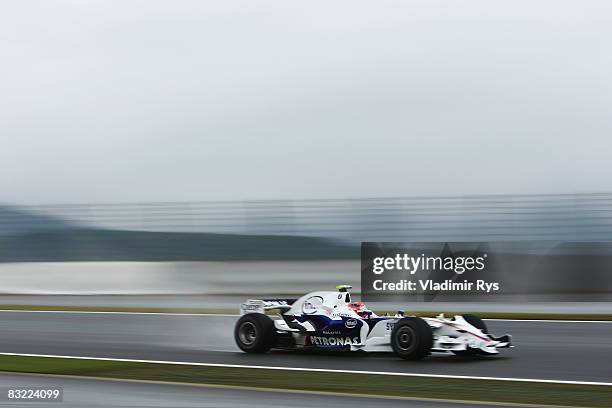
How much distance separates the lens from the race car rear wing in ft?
42.7

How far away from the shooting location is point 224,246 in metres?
23.4

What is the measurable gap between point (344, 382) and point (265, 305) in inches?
134

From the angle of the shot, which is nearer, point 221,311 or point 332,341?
point 332,341

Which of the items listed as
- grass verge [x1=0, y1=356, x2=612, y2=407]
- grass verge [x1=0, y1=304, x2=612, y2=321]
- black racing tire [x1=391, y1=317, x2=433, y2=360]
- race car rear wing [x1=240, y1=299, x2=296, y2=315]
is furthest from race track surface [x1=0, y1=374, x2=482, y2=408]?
grass verge [x1=0, y1=304, x2=612, y2=321]

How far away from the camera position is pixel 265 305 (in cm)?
1303

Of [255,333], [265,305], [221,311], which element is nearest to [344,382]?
[255,333]

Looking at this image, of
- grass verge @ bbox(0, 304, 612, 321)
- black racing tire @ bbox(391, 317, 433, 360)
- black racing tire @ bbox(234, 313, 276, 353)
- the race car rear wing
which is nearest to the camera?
black racing tire @ bbox(391, 317, 433, 360)

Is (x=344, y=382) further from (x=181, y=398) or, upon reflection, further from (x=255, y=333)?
(x=255, y=333)

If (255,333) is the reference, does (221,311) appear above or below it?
above

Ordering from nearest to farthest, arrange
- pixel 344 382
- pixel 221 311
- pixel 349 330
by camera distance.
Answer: pixel 344 382 → pixel 349 330 → pixel 221 311

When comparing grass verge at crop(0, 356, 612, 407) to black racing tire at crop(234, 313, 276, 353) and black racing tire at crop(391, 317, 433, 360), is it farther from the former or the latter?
black racing tire at crop(234, 313, 276, 353)

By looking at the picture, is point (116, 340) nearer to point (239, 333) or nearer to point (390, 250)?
point (239, 333)

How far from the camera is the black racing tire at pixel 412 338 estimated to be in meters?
11.3

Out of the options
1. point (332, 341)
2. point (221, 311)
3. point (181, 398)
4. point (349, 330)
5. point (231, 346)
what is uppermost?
point (221, 311)
